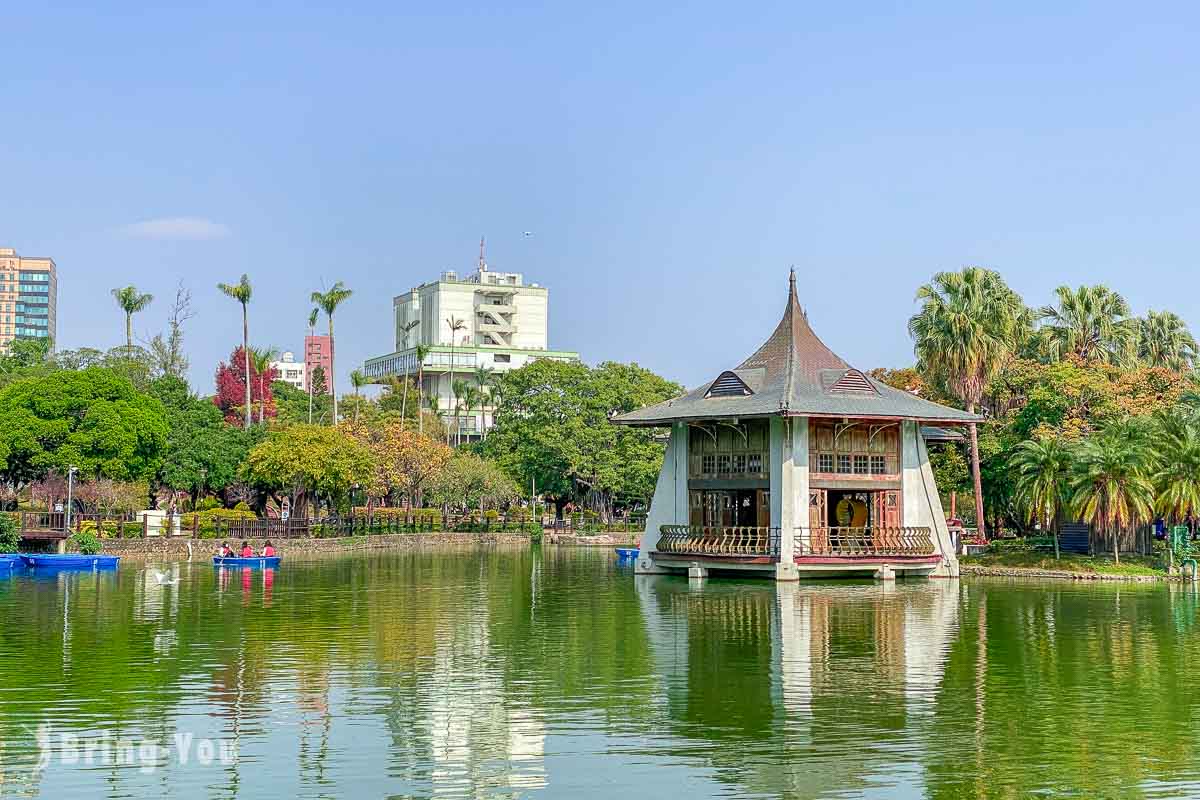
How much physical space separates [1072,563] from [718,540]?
523 inches

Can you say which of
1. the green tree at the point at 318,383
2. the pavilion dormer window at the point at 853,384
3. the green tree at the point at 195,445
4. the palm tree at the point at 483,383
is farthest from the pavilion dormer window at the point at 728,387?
the green tree at the point at 318,383

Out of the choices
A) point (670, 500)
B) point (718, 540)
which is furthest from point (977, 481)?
point (718, 540)

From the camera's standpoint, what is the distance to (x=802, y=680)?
22469mm

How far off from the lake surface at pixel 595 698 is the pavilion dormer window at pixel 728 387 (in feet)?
40.1

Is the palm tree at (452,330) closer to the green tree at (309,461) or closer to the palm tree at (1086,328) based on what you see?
the green tree at (309,461)

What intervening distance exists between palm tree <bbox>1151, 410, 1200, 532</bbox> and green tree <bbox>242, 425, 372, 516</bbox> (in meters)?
42.0

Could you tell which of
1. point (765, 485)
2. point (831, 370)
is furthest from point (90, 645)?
point (831, 370)

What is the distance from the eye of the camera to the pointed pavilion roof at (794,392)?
152ft

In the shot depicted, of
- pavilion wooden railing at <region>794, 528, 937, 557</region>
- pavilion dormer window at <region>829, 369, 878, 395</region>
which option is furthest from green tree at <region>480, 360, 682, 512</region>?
pavilion wooden railing at <region>794, 528, 937, 557</region>

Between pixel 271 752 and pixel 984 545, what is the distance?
43098mm

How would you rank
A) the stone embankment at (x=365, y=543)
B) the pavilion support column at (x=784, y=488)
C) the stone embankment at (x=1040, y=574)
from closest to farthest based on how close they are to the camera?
the pavilion support column at (x=784, y=488), the stone embankment at (x=1040, y=574), the stone embankment at (x=365, y=543)

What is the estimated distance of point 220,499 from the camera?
8156cm

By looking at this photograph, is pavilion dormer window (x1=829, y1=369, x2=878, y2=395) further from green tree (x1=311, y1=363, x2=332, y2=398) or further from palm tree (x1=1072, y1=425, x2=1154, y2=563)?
green tree (x1=311, y1=363, x2=332, y2=398)

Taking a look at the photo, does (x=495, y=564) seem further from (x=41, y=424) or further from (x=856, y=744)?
(x=856, y=744)
